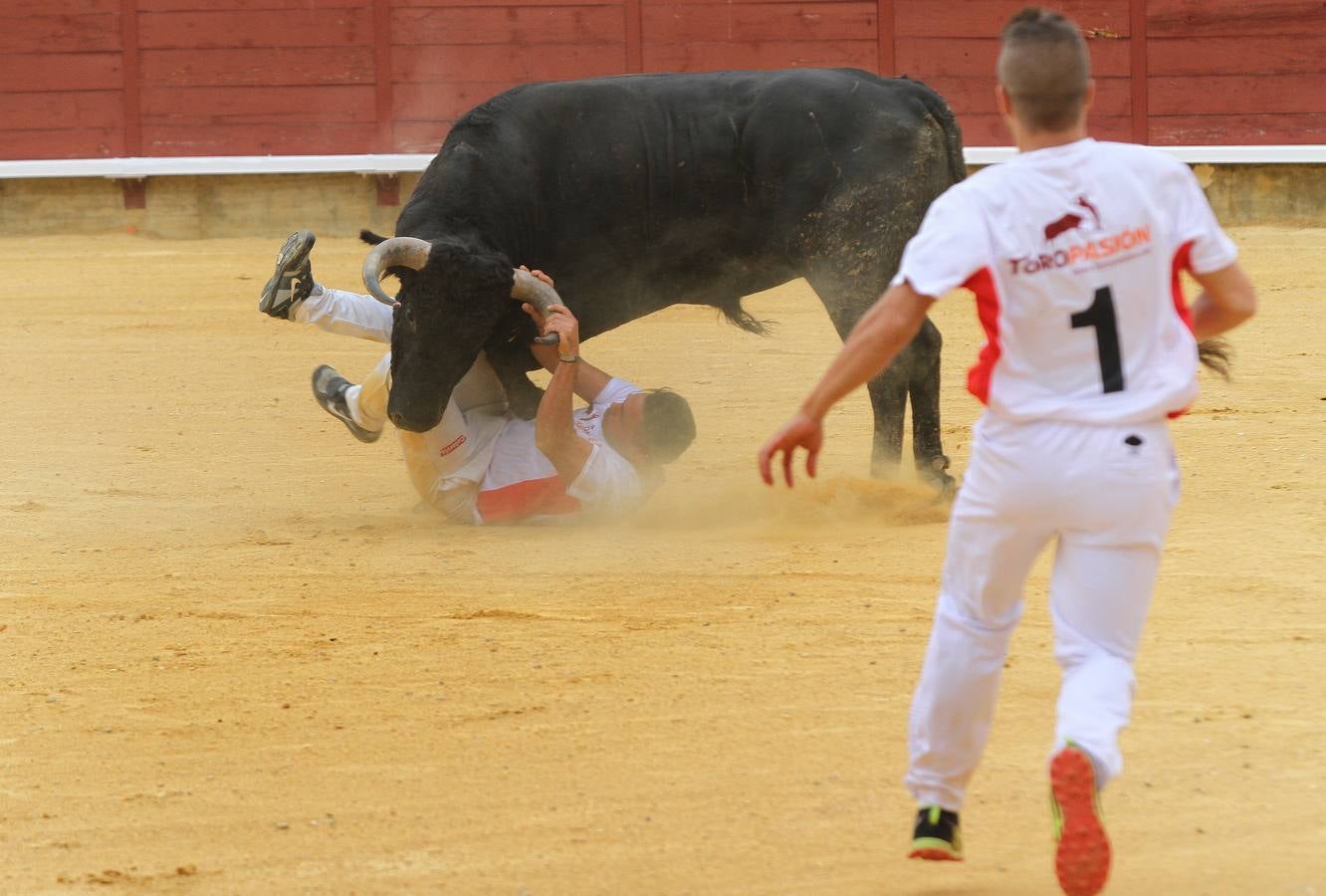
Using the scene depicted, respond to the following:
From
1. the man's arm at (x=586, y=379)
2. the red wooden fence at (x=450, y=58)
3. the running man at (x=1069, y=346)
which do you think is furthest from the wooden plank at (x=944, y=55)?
the running man at (x=1069, y=346)

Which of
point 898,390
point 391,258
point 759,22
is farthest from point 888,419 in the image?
point 759,22

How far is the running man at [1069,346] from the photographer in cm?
237

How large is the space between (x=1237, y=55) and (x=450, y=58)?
5456mm

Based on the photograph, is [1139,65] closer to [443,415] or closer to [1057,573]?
[443,415]

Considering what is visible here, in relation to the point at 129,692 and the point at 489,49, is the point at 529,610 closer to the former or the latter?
the point at 129,692

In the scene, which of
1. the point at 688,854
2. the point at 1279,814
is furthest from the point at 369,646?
the point at 1279,814

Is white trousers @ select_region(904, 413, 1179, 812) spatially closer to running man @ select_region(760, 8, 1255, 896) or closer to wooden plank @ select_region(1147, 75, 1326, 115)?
running man @ select_region(760, 8, 1255, 896)

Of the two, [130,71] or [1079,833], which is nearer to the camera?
[1079,833]

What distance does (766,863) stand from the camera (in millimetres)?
2705

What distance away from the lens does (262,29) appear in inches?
480

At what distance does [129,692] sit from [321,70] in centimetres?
917

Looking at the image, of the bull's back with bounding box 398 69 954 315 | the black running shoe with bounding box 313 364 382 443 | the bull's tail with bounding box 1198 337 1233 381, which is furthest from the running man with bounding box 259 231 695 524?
the bull's tail with bounding box 1198 337 1233 381

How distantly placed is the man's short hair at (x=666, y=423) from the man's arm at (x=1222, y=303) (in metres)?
2.71

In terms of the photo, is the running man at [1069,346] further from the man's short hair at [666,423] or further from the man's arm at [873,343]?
the man's short hair at [666,423]
